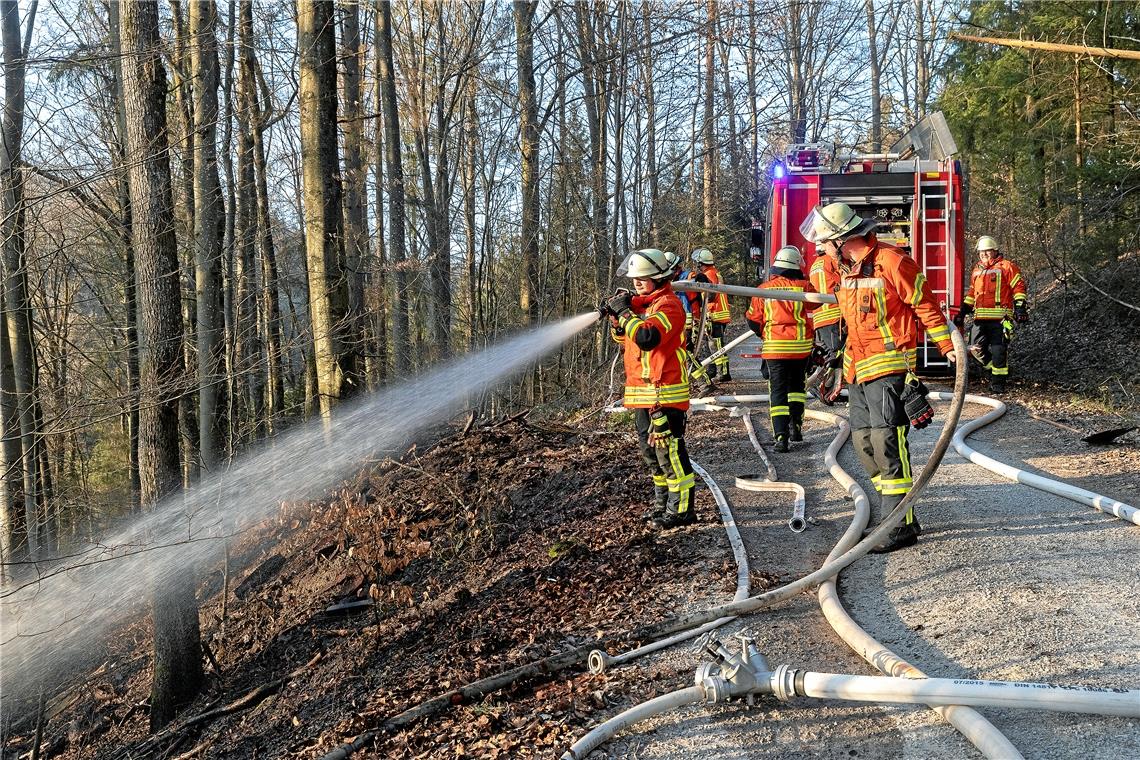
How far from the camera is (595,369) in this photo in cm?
1499

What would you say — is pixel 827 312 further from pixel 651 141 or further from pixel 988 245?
pixel 651 141

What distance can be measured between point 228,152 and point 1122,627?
13878 millimetres

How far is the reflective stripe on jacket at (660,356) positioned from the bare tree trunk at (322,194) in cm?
357

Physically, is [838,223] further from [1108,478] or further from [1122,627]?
[1108,478]

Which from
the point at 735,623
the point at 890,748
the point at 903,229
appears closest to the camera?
the point at 890,748

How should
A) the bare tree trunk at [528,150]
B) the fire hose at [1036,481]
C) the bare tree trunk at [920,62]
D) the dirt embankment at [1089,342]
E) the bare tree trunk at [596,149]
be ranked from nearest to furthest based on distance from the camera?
the fire hose at [1036,481] → the dirt embankment at [1089,342] → the bare tree trunk at [528,150] → the bare tree trunk at [596,149] → the bare tree trunk at [920,62]

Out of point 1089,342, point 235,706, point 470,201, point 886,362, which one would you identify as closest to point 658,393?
point 886,362

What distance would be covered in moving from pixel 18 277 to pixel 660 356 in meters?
7.02

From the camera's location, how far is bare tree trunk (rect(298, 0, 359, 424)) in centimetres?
842

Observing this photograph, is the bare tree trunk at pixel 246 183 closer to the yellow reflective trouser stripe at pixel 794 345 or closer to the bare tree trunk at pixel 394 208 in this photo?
the bare tree trunk at pixel 394 208

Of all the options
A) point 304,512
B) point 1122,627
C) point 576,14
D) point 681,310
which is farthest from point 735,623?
point 576,14

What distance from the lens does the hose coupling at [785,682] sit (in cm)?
330

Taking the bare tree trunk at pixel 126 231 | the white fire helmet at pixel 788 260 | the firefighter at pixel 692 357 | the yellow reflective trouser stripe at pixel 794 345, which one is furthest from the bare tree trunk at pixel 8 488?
the white fire helmet at pixel 788 260

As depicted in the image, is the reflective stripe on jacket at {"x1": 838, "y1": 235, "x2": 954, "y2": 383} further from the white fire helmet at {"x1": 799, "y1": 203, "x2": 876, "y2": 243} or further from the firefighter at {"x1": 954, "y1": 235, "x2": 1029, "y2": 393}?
the firefighter at {"x1": 954, "y1": 235, "x2": 1029, "y2": 393}
